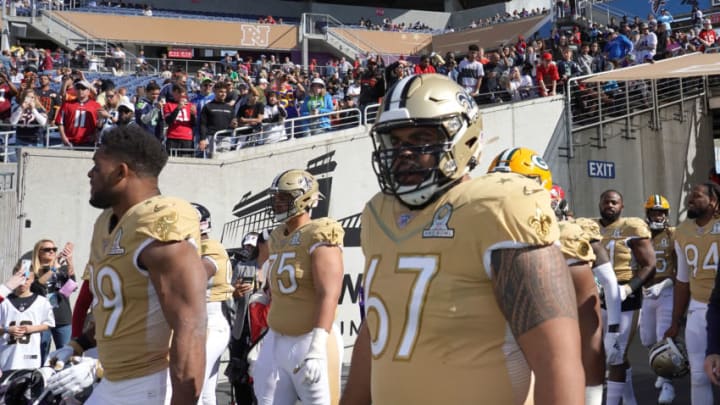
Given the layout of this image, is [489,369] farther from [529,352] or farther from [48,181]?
[48,181]

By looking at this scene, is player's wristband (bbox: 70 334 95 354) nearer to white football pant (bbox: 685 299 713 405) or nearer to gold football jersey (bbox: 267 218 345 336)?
gold football jersey (bbox: 267 218 345 336)

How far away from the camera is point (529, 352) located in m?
2.03

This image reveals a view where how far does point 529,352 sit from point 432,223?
0.41 metres

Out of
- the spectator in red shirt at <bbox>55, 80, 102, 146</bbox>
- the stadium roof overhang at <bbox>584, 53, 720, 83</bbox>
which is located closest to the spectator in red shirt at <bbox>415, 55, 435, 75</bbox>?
the stadium roof overhang at <bbox>584, 53, 720, 83</bbox>

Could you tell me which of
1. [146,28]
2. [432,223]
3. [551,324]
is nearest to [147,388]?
[432,223]

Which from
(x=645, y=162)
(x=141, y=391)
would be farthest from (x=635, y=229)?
(x=645, y=162)

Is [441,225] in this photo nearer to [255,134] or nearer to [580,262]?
[580,262]

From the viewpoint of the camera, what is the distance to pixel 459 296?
6.98 feet

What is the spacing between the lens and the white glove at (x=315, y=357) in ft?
15.5

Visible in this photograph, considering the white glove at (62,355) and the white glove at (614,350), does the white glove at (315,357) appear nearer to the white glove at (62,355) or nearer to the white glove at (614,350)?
the white glove at (62,355)

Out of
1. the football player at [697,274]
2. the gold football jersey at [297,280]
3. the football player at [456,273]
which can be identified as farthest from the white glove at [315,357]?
the football player at [697,274]

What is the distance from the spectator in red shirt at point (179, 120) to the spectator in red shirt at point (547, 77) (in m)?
6.91

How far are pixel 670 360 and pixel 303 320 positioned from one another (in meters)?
3.16

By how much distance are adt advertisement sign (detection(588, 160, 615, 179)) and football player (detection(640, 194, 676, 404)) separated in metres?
7.31
